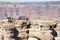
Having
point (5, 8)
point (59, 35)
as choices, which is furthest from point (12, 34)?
point (5, 8)

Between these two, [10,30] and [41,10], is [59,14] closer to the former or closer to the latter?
[41,10]

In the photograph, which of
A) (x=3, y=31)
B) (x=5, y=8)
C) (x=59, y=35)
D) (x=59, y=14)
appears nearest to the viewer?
(x=59, y=35)

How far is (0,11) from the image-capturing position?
82062 mm

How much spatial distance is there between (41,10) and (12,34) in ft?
249

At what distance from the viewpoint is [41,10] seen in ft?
293

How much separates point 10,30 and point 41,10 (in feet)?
249

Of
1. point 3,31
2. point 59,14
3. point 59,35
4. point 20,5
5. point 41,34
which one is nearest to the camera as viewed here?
point 41,34

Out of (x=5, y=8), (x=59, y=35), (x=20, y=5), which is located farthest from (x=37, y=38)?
(x=20, y=5)

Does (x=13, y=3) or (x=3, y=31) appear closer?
(x=3, y=31)

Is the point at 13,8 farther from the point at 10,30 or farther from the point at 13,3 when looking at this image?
the point at 10,30

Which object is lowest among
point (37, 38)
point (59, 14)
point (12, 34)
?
point (59, 14)

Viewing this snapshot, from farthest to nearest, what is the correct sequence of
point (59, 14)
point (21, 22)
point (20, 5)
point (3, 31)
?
1. point (20, 5)
2. point (59, 14)
3. point (21, 22)
4. point (3, 31)

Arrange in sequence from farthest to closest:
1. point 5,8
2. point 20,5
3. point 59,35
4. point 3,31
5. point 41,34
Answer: point 20,5, point 5,8, point 3,31, point 59,35, point 41,34

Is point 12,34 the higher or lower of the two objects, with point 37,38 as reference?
lower
